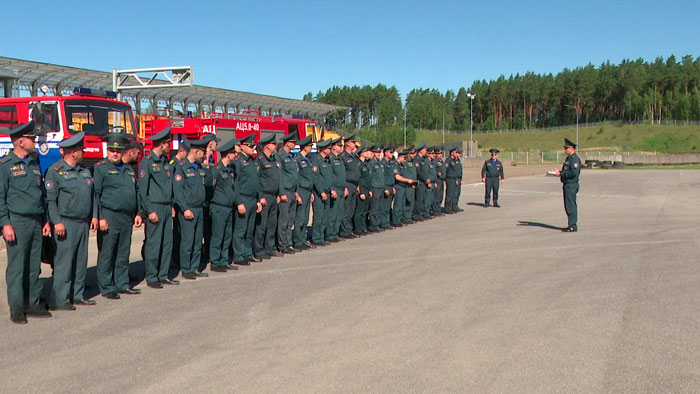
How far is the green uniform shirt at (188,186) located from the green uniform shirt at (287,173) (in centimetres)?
204

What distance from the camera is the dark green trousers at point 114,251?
22.7 ft

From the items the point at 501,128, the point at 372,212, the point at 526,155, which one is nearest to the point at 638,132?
the point at 501,128

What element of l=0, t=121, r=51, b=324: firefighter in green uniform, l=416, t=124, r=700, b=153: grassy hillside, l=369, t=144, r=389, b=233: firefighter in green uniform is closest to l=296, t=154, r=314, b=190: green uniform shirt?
l=369, t=144, r=389, b=233: firefighter in green uniform

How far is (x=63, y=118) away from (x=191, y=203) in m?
9.07

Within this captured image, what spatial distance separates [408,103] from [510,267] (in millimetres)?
136222

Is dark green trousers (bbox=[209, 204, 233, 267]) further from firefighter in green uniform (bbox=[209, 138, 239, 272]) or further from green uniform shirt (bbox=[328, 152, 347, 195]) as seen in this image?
green uniform shirt (bbox=[328, 152, 347, 195])

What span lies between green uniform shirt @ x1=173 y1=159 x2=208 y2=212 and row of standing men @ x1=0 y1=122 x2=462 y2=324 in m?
0.01

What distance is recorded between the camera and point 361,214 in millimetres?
12656

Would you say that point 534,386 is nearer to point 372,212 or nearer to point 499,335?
point 499,335

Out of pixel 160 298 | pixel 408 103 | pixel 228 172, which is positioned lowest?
pixel 160 298

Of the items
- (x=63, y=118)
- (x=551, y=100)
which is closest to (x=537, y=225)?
(x=63, y=118)

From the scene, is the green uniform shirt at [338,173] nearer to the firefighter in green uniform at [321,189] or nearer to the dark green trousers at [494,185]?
the firefighter in green uniform at [321,189]

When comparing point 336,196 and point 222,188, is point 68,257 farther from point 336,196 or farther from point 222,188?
point 336,196

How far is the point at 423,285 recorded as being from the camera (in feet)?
24.4
